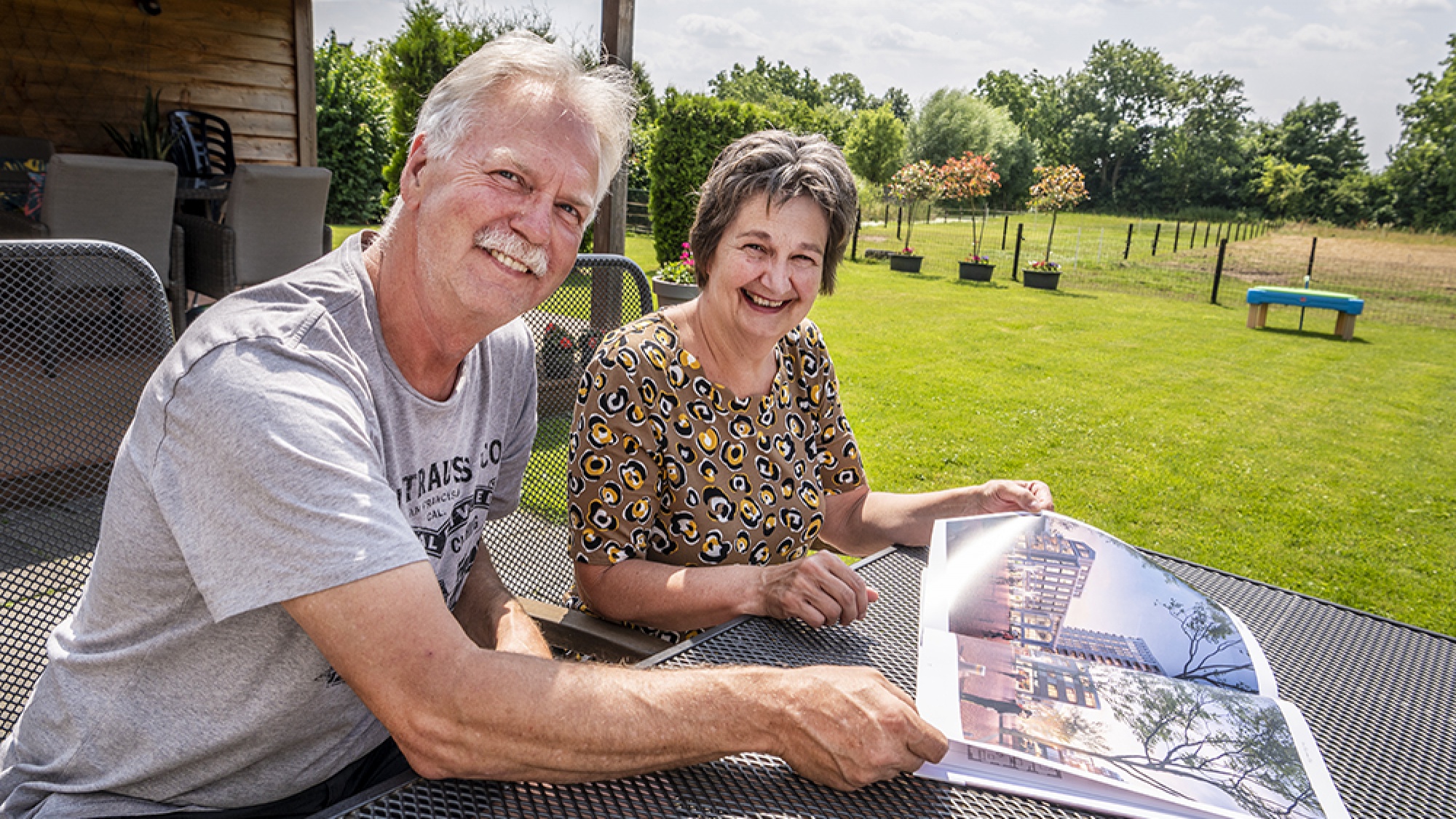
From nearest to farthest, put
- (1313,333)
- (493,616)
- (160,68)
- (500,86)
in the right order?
(500,86)
(493,616)
(160,68)
(1313,333)

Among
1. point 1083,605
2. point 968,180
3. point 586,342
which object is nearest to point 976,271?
point 968,180

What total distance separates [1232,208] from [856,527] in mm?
58906

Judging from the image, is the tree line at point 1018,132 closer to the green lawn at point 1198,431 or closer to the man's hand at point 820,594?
the man's hand at point 820,594

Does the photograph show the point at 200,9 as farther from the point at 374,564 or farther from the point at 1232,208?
the point at 1232,208

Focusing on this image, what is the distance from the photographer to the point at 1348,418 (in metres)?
7.22

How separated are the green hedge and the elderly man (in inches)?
449

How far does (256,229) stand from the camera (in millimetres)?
5473

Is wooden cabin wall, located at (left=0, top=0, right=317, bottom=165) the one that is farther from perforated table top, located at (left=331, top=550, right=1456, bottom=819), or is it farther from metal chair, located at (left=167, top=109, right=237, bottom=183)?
perforated table top, located at (left=331, top=550, right=1456, bottom=819)

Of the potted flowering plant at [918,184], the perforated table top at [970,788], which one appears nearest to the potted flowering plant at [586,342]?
the perforated table top at [970,788]

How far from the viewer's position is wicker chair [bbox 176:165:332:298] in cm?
524

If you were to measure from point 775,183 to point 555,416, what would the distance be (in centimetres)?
73

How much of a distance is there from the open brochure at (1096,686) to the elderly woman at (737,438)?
0.67ft

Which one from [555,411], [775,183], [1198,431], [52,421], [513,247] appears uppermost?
[775,183]

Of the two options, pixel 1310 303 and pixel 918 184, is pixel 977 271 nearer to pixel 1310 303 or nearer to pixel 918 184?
pixel 918 184
